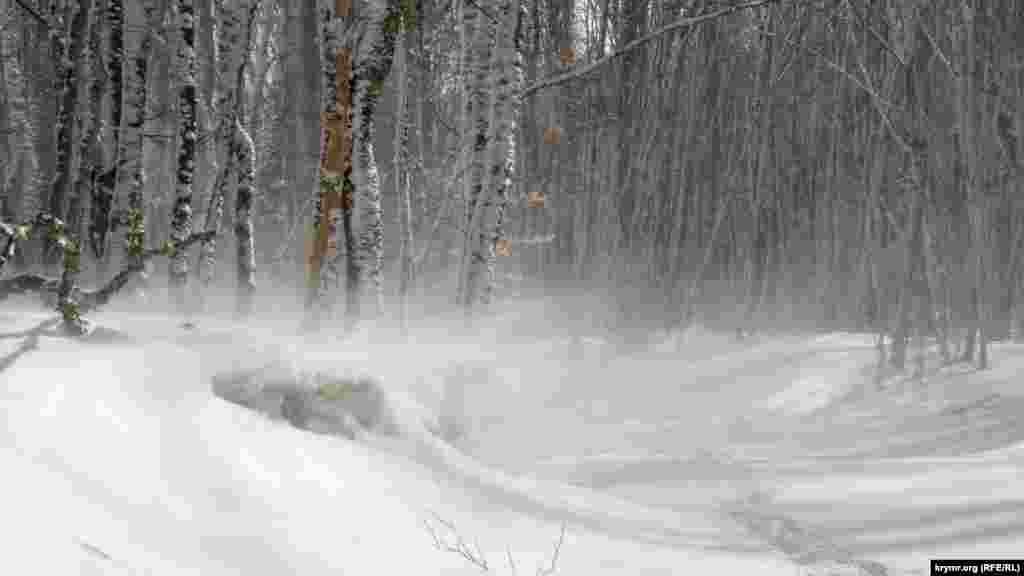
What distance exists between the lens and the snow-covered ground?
203 centimetres

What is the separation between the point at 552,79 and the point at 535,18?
121 inches

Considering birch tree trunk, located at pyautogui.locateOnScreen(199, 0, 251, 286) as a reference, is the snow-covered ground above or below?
below

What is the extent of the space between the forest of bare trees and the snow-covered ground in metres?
0.69

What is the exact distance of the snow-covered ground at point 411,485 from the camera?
203cm

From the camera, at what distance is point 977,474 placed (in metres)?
4.08

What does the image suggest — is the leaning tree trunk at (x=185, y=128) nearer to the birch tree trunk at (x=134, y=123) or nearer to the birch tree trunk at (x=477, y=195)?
the birch tree trunk at (x=134, y=123)

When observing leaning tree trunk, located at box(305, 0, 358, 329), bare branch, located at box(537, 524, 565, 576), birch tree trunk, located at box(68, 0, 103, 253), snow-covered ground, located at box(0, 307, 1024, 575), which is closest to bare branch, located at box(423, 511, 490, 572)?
snow-covered ground, located at box(0, 307, 1024, 575)

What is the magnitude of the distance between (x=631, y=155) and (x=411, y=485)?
30.9ft

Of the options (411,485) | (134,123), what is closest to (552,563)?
(411,485)

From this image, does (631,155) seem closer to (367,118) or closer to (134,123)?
(367,118)

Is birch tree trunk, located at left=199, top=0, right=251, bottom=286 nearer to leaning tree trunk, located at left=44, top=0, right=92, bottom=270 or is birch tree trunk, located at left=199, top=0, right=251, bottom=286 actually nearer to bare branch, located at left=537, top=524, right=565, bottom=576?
leaning tree trunk, located at left=44, top=0, right=92, bottom=270

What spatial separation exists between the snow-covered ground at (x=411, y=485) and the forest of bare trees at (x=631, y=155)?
2.28ft

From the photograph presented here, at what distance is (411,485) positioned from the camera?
2.94m

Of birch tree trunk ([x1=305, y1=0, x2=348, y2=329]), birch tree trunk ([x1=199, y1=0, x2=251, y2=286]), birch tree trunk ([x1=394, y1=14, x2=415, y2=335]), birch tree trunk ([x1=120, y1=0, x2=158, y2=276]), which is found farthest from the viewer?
birch tree trunk ([x1=394, y1=14, x2=415, y2=335])
